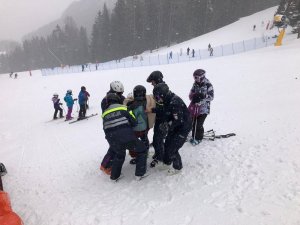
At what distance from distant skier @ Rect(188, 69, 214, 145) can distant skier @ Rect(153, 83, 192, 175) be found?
1.34m

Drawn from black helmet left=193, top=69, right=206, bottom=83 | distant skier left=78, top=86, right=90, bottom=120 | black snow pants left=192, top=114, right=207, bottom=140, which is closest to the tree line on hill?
distant skier left=78, top=86, right=90, bottom=120

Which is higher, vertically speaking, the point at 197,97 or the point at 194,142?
the point at 197,97

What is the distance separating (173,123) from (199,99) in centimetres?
151

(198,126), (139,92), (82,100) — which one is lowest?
(82,100)

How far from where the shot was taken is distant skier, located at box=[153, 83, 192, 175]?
5406 mm

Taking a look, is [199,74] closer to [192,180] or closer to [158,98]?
[158,98]

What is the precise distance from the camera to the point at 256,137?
7078 mm

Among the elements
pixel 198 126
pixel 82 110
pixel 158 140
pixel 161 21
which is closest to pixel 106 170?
pixel 158 140

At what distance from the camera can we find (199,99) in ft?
21.9

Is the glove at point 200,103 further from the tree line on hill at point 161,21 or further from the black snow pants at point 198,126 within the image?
the tree line on hill at point 161,21

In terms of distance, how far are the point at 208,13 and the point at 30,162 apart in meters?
72.4

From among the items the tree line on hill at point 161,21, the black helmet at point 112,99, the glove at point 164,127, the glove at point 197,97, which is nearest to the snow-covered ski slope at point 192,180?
the glove at point 164,127

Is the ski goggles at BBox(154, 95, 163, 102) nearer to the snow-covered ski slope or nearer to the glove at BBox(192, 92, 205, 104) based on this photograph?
the glove at BBox(192, 92, 205, 104)

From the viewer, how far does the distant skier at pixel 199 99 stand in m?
6.70
